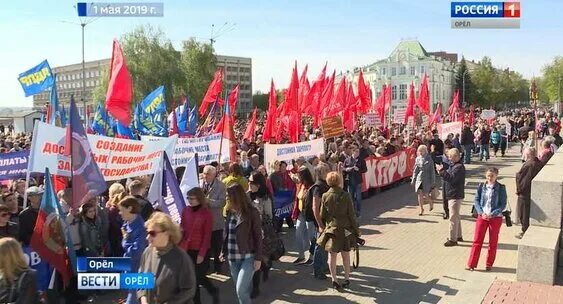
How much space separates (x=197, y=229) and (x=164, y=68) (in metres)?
51.4

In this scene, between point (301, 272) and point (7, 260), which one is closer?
point (7, 260)

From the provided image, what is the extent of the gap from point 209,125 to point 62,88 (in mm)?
144986

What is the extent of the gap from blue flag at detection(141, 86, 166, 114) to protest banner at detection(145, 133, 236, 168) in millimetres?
6987

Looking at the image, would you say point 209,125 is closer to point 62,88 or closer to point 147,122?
point 147,122

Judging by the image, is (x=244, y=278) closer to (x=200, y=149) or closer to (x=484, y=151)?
(x=200, y=149)

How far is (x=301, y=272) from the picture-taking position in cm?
858

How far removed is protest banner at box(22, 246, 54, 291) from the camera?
249 inches

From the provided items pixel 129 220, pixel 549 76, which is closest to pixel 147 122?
pixel 129 220

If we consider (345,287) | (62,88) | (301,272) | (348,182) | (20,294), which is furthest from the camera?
(62,88)

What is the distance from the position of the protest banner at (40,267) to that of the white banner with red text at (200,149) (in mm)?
4021

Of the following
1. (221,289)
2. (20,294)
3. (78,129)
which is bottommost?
(221,289)

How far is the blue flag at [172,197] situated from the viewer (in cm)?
729

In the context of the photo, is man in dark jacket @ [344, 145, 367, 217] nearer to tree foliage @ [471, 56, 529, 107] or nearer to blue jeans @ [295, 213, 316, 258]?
blue jeans @ [295, 213, 316, 258]
